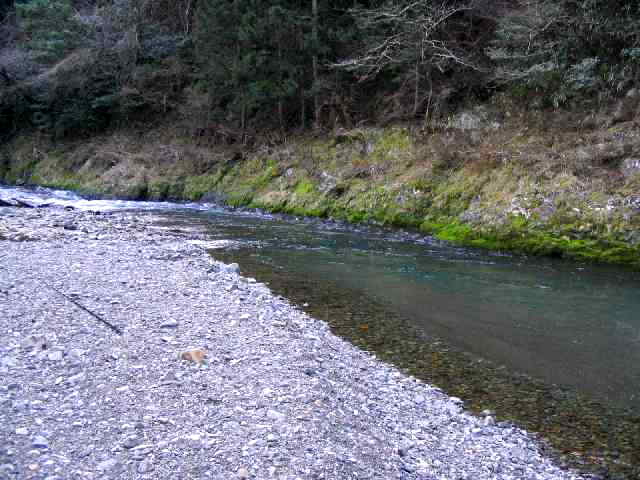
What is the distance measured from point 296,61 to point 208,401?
22.3 metres

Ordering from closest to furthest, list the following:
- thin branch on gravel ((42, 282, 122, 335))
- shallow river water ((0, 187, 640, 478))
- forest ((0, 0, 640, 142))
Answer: shallow river water ((0, 187, 640, 478)) < thin branch on gravel ((42, 282, 122, 335)) < forest ((0, 0, 640, 142))

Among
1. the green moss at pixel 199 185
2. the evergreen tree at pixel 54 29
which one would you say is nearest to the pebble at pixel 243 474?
the green moss at pixel 199 185

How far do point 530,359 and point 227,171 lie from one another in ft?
70.8

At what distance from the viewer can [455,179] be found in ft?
56.2

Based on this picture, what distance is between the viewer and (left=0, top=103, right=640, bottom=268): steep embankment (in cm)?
1312

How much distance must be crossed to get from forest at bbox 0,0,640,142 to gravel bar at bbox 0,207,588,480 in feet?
45.3

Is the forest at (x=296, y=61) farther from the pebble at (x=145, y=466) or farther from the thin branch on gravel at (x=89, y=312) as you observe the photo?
the pebble at (x=145, y=466)

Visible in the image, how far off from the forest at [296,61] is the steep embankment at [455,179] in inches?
58.3

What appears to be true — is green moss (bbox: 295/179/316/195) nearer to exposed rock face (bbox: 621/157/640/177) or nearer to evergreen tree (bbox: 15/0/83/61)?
exposed rock face (bbox: 621/157/640/177)

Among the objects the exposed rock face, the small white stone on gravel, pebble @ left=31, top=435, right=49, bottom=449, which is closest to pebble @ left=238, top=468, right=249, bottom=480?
pebble @ left=31, top=435, right=49, bottom=449

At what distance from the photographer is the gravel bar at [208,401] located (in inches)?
147

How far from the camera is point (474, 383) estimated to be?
5.91 m

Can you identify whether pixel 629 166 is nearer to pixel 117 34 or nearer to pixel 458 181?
pixel 458 181

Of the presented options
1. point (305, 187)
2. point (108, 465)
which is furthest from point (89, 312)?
point (305, 187)
